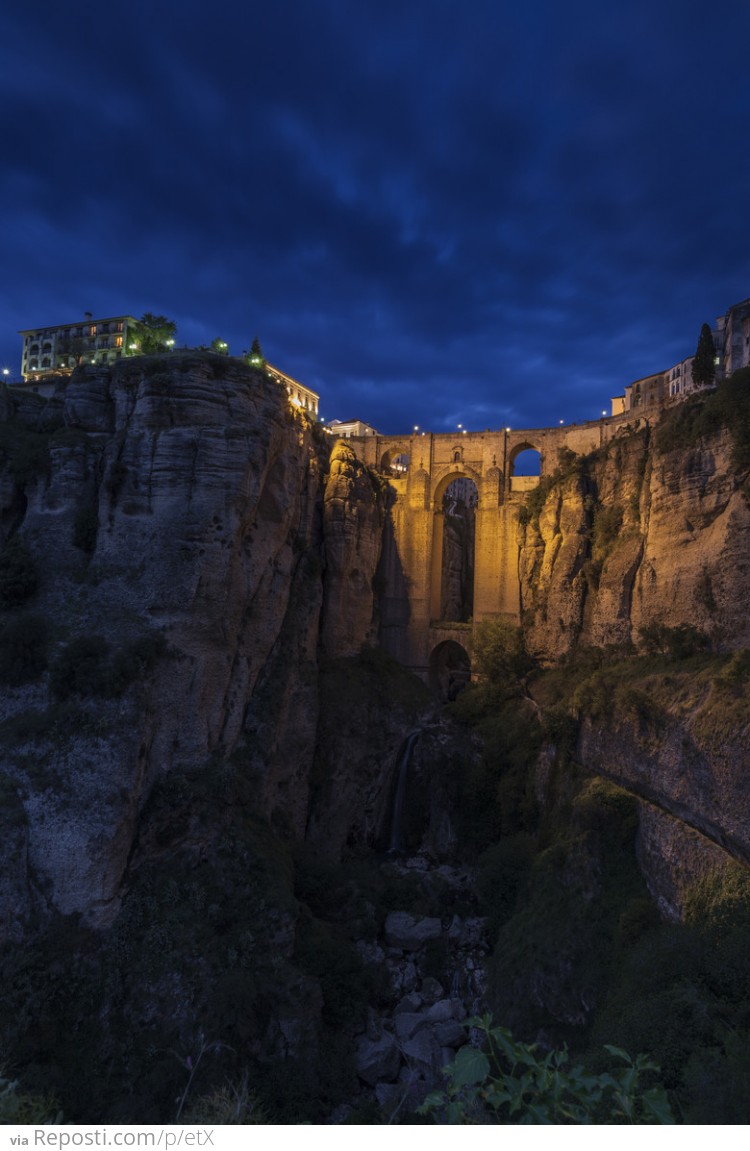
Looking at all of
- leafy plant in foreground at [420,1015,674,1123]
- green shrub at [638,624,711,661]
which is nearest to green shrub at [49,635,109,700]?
leafy plant in foreground at [420,1015,674,1123]

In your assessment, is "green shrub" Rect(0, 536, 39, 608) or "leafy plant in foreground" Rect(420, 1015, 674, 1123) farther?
"green shrub" Rect(0, 536, 39, 608)

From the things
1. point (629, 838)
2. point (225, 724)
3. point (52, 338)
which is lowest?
point (629, 838)

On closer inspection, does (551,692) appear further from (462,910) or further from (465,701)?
(462,910)

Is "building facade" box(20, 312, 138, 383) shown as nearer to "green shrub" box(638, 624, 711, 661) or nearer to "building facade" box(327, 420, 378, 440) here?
"building facade" box(327, 420, 378, 440)

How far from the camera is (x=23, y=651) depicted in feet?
74.0

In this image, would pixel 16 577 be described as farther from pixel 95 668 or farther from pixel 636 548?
pixel 636 548

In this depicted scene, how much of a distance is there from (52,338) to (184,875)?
64318 mm

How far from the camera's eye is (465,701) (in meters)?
37.6

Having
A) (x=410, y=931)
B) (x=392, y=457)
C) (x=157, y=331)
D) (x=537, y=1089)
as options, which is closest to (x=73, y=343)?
(x=157, y=331)

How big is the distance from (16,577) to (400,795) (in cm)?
2155

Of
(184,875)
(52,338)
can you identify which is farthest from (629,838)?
(52,338)

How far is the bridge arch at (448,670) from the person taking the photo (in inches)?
1716

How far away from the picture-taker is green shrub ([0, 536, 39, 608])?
24.4 meters

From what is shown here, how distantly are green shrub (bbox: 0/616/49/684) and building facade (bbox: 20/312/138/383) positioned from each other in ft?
154
